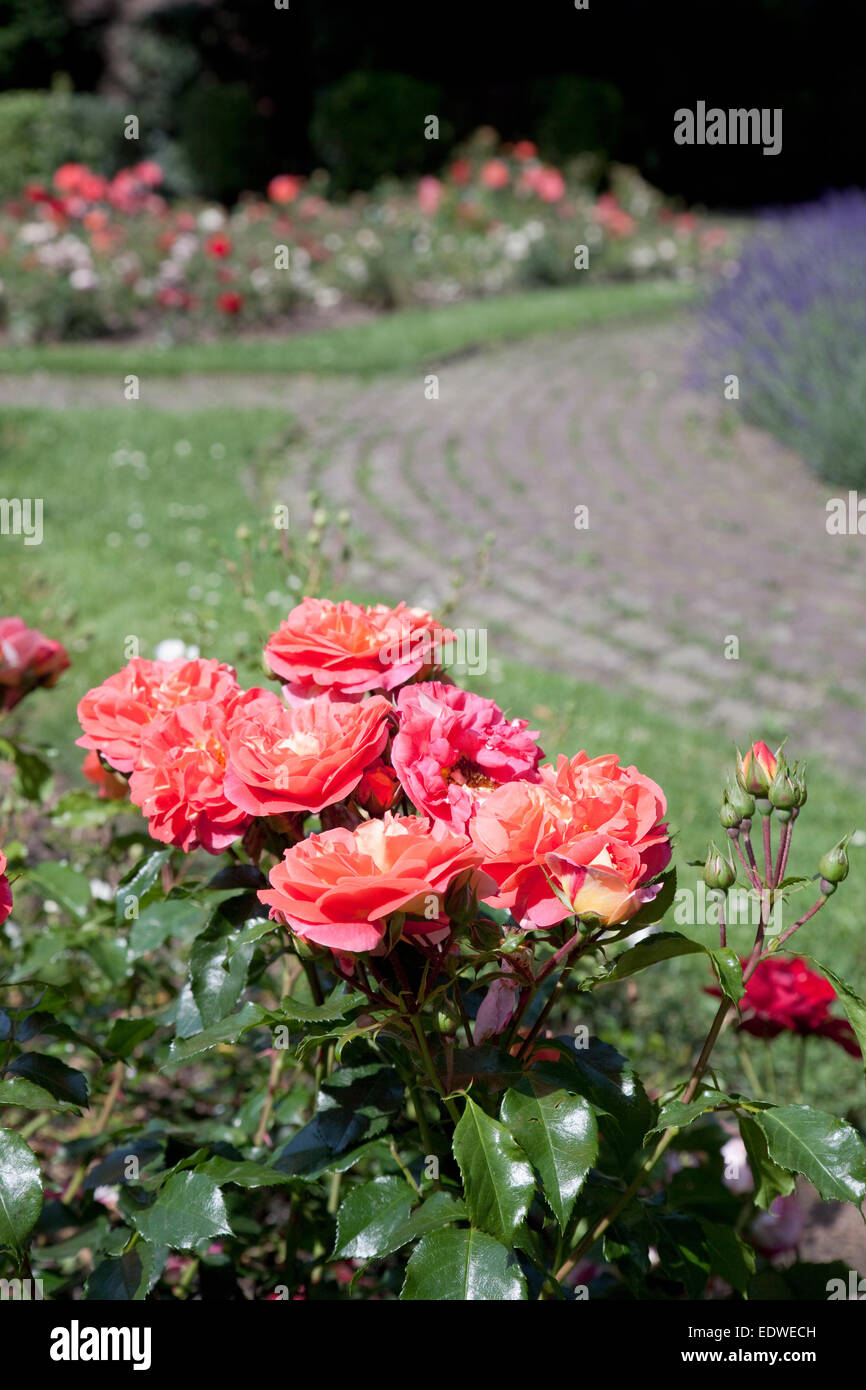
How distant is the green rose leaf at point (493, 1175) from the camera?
1116mm

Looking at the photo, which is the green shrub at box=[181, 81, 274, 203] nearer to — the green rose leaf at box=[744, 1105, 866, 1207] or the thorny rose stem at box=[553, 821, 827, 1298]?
the thorny rose stem at box=[553, 821, 827, 1298]

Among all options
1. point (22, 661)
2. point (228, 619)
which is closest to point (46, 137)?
point (228, 619)

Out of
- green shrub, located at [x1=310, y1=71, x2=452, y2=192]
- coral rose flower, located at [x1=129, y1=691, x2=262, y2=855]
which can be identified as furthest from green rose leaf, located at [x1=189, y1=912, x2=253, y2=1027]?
green shrub, located at [x1=310, y1=71, x2=452, y2=192]

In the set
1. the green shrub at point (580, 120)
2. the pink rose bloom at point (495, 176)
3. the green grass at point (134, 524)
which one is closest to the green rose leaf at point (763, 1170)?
the green grass at point (134, 524)

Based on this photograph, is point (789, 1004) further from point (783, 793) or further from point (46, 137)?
point (46, 137)

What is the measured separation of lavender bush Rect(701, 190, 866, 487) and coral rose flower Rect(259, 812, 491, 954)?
5.80 meters

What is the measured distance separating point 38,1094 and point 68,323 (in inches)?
342

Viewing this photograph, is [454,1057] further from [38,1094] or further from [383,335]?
[383,335]

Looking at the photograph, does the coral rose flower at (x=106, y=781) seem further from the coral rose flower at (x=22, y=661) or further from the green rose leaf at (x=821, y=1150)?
the green rose leaf at (x=821, y=1150)

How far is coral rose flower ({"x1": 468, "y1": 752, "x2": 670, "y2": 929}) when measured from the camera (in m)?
1.12

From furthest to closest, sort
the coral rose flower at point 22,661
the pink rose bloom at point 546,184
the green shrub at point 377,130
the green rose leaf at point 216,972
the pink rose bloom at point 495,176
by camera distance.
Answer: the green shrub at point 377,130, the pink rose bloom at point 495,176, the pink rose bloom at point 546,184, the coral rose flower at point 22,661, the green rose leaf at point 216,972

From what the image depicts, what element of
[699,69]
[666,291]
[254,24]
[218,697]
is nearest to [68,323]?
[666,291]

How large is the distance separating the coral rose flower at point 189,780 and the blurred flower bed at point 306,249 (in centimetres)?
717
